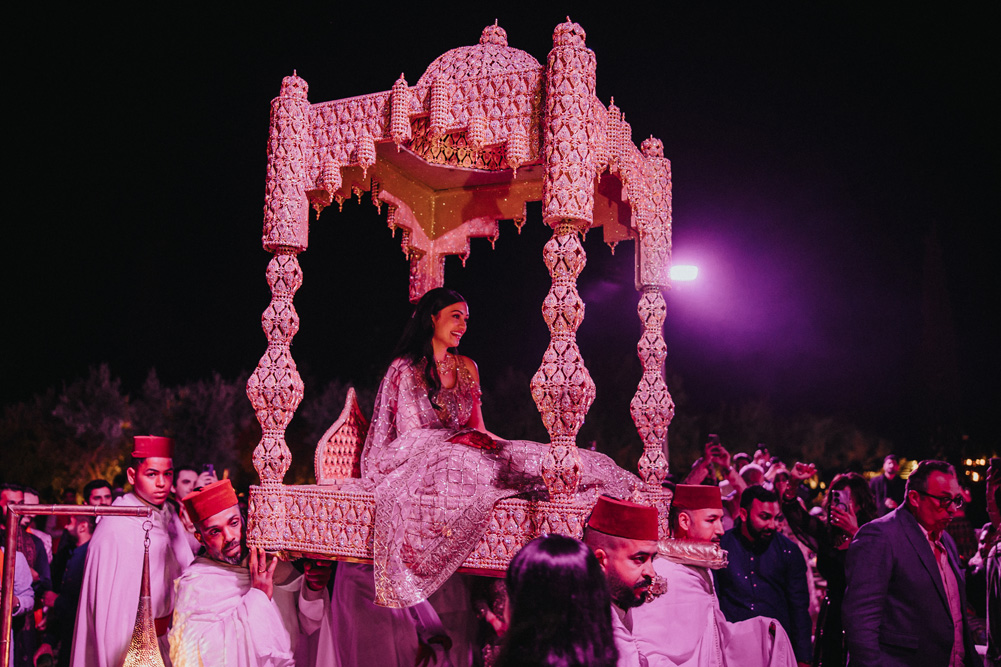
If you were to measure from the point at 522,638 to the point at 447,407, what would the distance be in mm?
3405

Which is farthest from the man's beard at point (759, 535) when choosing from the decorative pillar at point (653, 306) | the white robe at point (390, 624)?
the white robe at point (390, 624)

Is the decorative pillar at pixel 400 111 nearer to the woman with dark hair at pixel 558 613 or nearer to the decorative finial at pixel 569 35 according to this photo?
the decorative finial at pixel 569 35

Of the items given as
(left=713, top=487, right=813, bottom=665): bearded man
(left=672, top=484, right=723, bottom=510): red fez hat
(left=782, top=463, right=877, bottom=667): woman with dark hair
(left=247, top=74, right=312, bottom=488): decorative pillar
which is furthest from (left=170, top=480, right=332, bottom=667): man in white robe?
(left=782, top=463, right=877, bottom=667): woman with dark hair

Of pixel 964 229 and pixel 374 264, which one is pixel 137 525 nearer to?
pixel 374 264

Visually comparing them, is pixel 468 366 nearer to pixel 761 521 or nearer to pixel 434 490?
pixel 434 490

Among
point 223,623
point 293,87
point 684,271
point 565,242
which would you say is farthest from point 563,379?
point 684,271

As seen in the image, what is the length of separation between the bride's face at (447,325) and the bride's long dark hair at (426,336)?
2cm

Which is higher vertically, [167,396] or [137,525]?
[167,396]

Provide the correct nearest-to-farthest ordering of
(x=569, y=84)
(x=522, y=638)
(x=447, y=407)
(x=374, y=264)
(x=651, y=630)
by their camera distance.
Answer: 1. (x=522, y=638)
2. (x=651, y=630)
3. (x=569, y=84)
4. (x=447, y=407)
5. (x=374, y=264)

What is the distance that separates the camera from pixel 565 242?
407 centimetres

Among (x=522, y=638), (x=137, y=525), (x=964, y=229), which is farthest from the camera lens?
(x=964, y=229)

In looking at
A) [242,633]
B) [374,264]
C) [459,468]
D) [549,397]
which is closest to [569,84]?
[549,397]

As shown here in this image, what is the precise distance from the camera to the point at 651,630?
12.4 ft

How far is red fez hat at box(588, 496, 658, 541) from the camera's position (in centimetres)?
295
